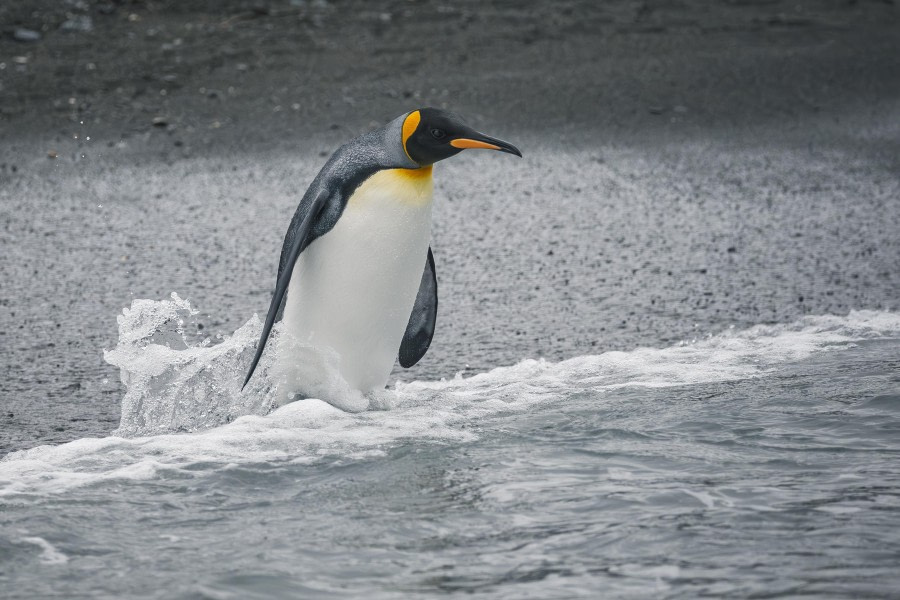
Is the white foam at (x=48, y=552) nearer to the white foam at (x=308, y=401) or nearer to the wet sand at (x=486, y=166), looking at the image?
A: the white foam at (x=308, y=401)

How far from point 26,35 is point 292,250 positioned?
6.09 m

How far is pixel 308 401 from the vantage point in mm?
3674

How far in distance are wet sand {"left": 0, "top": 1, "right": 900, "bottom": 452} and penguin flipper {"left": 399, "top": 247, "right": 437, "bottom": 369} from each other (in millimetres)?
193

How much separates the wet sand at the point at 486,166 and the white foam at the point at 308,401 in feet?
0.68

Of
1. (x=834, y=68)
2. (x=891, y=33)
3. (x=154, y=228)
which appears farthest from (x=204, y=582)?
(x=891, y=33)

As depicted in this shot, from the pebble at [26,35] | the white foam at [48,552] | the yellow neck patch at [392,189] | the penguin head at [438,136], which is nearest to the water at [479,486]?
the white foam at [48,552]

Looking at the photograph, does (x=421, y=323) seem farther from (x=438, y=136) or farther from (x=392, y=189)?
(x=438, y=136)

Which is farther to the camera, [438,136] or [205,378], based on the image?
[205,378]

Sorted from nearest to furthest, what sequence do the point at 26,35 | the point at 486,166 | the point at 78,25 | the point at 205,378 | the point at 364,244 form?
the point at 364,244 → the point at 205,378 → the point at 486,166 → the point at 26,35 → the point at 78,25

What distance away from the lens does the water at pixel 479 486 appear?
2.44 metres

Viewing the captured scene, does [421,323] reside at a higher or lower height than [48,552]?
higher

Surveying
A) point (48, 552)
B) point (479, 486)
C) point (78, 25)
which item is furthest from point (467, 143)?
point (78, 25)

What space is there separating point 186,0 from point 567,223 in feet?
15.4

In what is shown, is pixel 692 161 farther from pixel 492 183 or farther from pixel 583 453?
pixel 583 453
